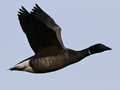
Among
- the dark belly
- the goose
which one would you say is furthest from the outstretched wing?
the dark belly

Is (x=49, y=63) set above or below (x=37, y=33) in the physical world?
below

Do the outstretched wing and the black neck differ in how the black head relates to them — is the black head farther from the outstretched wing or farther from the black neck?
the outstretched wing

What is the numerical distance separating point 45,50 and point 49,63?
0.54 meters

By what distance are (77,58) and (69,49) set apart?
480 mm

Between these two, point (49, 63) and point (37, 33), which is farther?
point (49, 63)

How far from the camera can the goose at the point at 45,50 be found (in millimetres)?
11156

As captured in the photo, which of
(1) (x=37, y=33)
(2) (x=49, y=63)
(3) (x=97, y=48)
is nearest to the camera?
(1) (x=37, y=33)

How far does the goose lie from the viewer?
11.2 meters

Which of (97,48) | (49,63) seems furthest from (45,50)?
(97,48)

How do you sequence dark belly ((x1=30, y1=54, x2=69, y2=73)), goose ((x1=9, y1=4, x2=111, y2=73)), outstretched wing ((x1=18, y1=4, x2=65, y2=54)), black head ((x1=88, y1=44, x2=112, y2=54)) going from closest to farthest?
outstretched wing ((x1=18, y1=4, x2=65, y2=54))
goose ((x1=9, y1=4, x2=111, y2=73))
dark belly ((x1=30, y1=54, x2=69, y2=73))
black head ((x1=88, y1=44, x2=112, y2=54))

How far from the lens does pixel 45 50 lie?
464 inches

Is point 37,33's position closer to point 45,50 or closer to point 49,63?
point 45,50

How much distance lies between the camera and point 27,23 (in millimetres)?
11164

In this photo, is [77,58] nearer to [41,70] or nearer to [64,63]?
[64,63]
